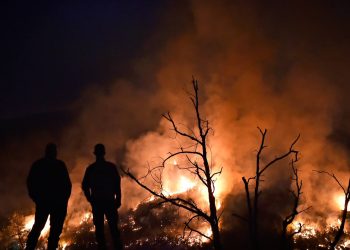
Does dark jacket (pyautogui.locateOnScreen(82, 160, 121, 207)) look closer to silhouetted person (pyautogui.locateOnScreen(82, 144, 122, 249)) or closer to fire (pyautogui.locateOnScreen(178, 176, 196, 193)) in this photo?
silhouetted person (pyautogui.locateOnScreen(82, 144, 122, 249))

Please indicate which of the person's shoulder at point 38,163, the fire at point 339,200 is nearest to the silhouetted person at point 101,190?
the person's shoulder at point 38,163

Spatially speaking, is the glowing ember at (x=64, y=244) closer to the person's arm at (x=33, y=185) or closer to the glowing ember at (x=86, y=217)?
the glowing ember at (x=86, y=217)

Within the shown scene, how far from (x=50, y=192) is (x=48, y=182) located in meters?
0.20

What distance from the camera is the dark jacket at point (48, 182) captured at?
243 inches

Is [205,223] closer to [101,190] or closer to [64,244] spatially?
[64,244]

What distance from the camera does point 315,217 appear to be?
60.2 feet

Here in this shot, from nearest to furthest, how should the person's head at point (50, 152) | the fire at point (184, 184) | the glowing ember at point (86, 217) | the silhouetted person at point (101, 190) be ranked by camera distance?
the person's head at point (50, 152) → the silhouetted person at point (101, 190) → the glowing ember at point (86, 217) → the fire at point (184, 184)

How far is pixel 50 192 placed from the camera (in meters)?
6.21

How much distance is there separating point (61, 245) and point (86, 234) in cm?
158

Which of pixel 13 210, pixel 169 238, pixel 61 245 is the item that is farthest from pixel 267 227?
pixel 13 210

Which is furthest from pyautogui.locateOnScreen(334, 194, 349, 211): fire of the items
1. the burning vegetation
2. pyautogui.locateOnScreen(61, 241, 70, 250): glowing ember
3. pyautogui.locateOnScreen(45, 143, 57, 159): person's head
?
pyautogui.locateOnScreen(45, 143, 57, 159): person's head

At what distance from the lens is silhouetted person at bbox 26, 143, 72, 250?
6113mm

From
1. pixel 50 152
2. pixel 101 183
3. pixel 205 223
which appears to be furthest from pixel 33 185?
pixel 205 223

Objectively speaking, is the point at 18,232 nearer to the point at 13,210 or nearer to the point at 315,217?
the point at 13,210
